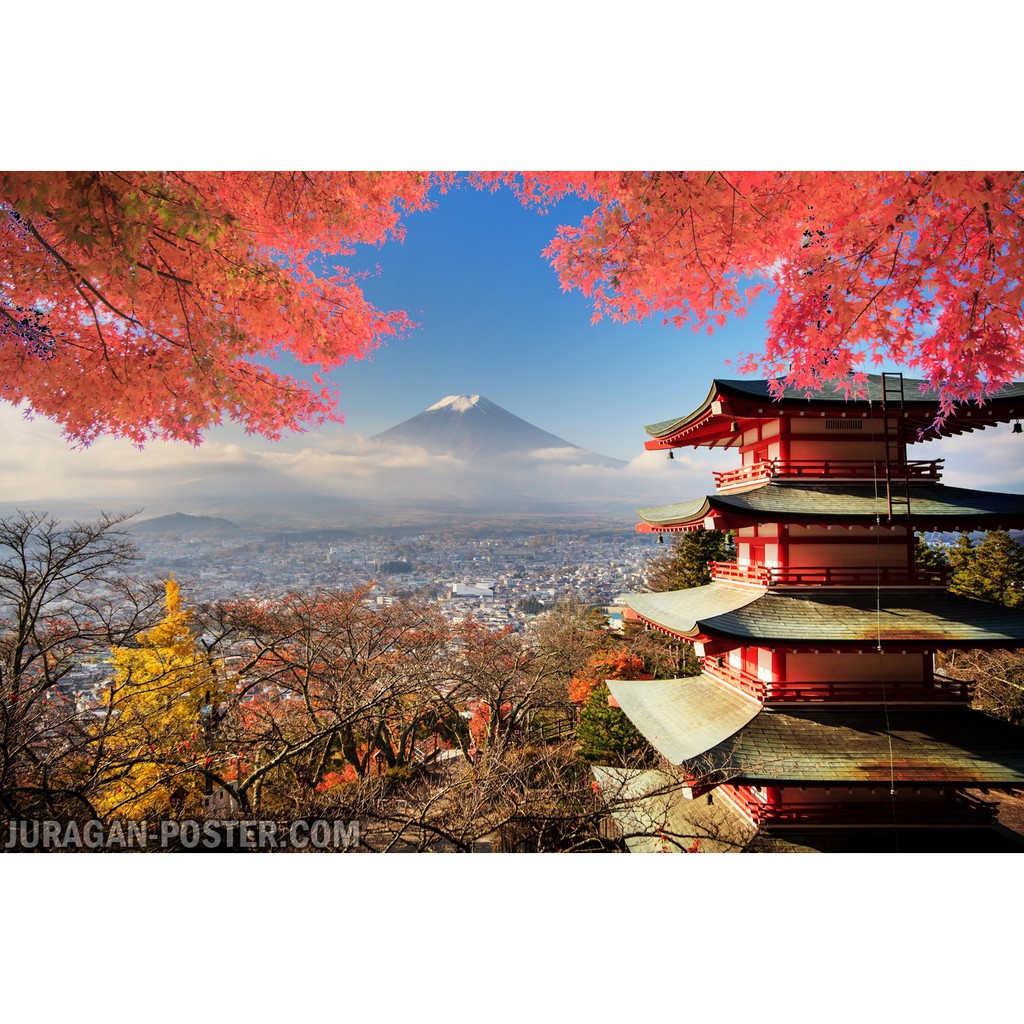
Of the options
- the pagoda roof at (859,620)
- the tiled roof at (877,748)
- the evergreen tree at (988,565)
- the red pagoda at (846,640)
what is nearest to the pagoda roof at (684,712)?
the red pagoda at (846,640)

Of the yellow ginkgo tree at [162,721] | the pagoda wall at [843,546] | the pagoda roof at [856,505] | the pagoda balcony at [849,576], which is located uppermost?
the pagoda roof at [856,505]

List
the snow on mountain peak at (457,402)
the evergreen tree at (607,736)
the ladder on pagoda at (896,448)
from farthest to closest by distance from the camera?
1. the evergreen tree at (607,736)
2. the snow on mountain peak at (457,402)
3. the ladder on pagoda at (896,448)

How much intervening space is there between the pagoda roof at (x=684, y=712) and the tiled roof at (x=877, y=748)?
0.12 metres

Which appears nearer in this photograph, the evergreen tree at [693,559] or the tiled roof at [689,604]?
the tiled roof at [689,604]

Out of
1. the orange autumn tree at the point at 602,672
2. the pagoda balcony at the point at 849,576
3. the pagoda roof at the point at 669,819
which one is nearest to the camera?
the pagoda roof at the point at 669,819

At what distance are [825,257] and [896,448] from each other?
1.40 metres

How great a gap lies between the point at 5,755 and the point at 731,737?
11.6 ft

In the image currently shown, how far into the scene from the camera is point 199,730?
3.20m

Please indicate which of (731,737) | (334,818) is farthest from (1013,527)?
(334,818)

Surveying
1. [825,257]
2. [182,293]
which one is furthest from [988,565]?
[182,293]

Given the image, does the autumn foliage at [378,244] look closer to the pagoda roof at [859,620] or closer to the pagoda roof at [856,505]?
the pagoda roof at [856,505]

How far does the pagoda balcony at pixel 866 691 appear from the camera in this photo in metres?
2.61

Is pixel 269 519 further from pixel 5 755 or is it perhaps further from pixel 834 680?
pixel 834 680

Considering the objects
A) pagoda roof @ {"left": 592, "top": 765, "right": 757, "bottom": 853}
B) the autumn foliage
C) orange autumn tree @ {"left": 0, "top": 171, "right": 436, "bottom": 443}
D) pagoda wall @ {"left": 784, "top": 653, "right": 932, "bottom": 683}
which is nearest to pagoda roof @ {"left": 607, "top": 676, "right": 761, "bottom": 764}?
pagoda roof @ {"left": 592, "top": 765, "right": 757, "bottom": 853}
